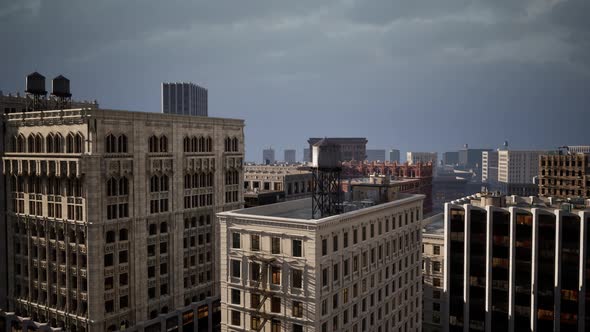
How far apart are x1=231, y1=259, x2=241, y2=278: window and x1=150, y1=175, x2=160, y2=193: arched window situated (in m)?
25.0

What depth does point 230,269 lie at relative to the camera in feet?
195

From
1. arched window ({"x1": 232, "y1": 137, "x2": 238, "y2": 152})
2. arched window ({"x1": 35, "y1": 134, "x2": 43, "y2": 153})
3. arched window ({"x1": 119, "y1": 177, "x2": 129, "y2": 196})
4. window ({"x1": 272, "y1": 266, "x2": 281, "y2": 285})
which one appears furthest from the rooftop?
arched window ({"x1": 35, "y1": 134, "x2": 43, "y2": 153})

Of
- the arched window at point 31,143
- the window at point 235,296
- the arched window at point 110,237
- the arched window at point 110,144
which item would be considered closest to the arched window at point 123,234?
the arched window at point 110,237

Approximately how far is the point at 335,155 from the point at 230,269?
20.4 meters

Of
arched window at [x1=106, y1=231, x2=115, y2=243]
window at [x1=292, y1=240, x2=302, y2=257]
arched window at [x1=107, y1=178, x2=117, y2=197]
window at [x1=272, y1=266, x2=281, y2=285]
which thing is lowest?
window at [x1=272, y1=266, x2=281, y2=285]

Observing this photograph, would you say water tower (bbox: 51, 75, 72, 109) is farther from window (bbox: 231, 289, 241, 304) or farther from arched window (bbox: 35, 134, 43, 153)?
window (bbox: 231, 289, 241, 304)

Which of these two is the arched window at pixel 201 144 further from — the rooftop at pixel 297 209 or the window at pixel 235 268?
the window at pixel 235 268

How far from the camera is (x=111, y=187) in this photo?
2810 inches

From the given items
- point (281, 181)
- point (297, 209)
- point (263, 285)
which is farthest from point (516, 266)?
point (281, 181)

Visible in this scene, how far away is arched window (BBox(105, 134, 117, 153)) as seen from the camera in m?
70.5

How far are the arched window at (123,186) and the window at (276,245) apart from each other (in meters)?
29.1

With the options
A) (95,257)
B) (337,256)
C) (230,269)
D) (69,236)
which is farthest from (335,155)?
A: (69,236)

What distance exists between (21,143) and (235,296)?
46.1 metres

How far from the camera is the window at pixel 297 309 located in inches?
2156
